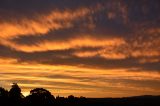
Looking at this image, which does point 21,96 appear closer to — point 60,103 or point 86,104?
point 60,103

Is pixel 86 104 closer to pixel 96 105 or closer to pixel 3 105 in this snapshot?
pixel 96 105

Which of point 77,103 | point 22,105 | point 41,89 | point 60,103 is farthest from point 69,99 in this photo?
point 22,105

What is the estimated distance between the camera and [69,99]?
142 m

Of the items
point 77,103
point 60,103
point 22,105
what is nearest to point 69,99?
point 77,103

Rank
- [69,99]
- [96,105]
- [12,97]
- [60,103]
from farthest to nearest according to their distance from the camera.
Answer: [96,105], [69,99], [60,103], [12,97]

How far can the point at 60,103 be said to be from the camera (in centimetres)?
13088

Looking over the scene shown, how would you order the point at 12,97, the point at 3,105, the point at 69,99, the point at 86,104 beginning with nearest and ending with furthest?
1. the point at 3,105
2. the point at 12,97
3. the point at 69,99
4. the point at 86,104

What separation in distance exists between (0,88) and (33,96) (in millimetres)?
10520

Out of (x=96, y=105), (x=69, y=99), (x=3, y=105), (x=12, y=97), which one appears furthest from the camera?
(x=96, y=105)

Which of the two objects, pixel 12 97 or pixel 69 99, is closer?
pixel 12 97

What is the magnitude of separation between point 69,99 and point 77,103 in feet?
9.89

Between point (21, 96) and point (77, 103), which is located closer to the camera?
point (21, 96)

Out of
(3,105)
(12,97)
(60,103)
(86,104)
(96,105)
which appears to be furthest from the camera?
(96,105)

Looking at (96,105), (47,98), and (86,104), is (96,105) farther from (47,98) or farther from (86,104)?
(47,98)
